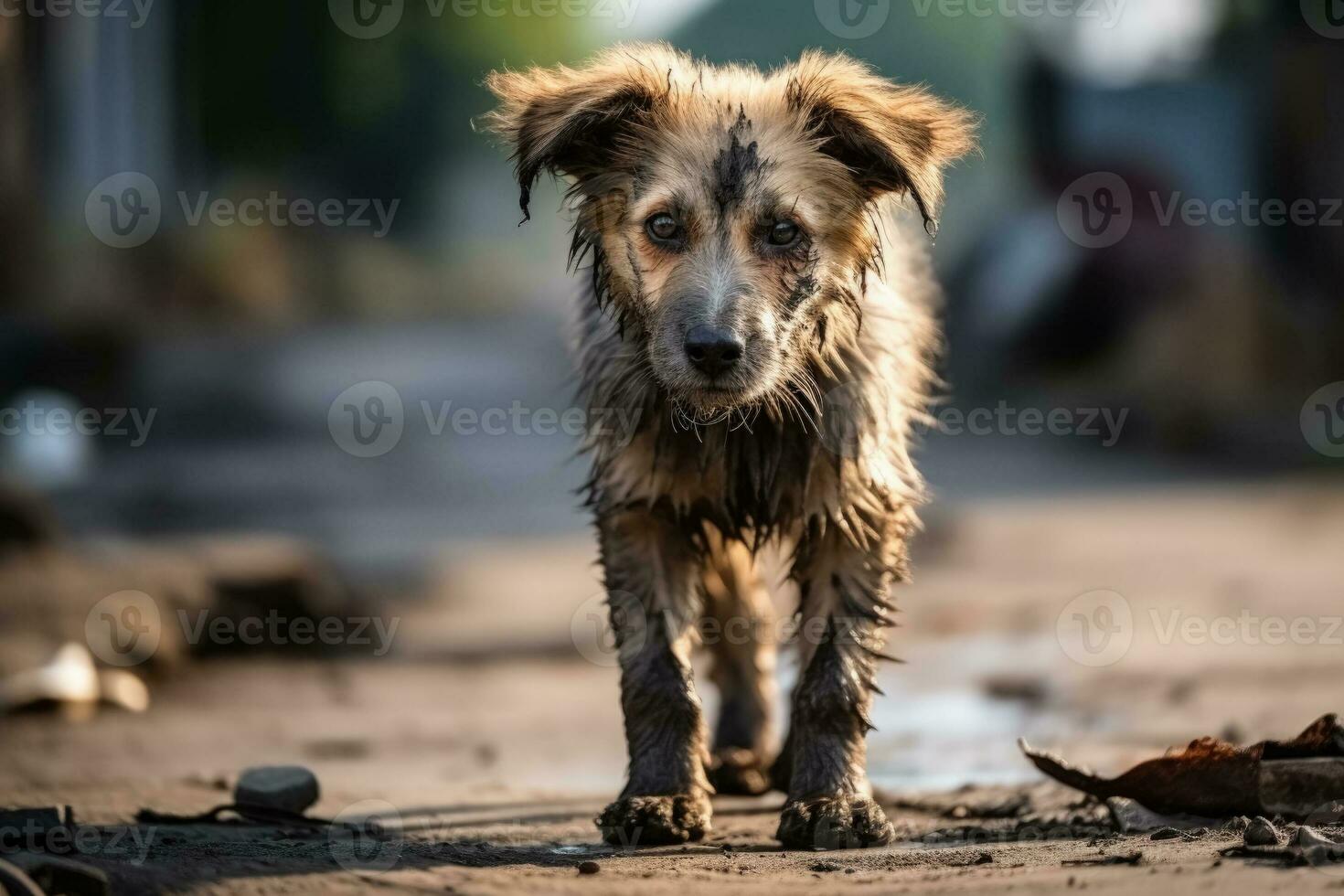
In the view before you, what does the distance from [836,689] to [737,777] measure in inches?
43.6

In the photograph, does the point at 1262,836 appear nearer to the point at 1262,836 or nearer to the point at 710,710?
the point at 1262,836

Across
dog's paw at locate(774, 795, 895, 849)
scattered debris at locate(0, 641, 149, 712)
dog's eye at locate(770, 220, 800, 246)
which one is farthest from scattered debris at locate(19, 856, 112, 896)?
scattered debris at locate(0, 641, 149, 712)

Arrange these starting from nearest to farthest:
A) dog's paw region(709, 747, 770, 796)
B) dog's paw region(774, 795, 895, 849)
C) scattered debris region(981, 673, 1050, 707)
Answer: dog's paw region(774, 795, 895, 849), dog's paw region(709, 747, 770, 796), scattered debris region(981, 673, 1050, 707)

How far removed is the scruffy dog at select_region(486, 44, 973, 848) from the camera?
5.33 m

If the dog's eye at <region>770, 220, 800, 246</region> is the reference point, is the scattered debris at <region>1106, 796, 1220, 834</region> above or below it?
below

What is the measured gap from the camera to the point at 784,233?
5.45 m

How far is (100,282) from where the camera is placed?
72.3ft

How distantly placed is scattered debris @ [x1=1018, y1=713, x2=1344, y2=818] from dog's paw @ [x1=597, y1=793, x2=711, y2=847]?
4.19 feet

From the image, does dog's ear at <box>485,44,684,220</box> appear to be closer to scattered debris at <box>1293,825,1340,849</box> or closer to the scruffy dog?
the scruffy dog

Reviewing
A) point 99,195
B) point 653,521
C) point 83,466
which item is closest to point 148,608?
point 653,521

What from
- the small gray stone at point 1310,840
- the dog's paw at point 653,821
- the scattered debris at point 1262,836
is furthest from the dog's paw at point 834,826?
the small gray stone at point 1310,840

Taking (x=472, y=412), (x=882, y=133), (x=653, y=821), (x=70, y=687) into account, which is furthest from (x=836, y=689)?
(x=472, y=412)

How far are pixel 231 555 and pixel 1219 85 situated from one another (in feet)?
56.6

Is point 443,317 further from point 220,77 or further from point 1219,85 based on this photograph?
point 1219,85
